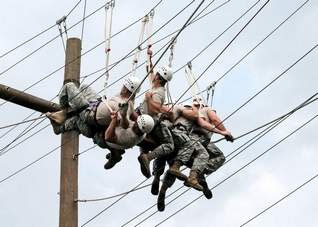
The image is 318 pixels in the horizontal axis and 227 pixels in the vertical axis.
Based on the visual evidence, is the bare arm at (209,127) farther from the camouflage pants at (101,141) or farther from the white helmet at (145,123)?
the camouflage pants at (101,141)

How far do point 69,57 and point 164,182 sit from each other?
7.82 ft

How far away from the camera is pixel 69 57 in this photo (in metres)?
14.5

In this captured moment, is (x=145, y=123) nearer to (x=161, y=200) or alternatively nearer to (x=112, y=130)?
(x=112, y=130)

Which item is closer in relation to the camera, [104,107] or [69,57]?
[104,107]

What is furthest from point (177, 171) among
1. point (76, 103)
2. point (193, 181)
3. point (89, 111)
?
point (76, 103)

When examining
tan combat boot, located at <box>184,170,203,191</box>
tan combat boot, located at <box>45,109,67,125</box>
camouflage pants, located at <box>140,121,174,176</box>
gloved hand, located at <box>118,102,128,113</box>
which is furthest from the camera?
tan combat boot, located at <box>45,109,67,125</box>

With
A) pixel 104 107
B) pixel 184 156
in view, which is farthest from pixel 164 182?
pixel 104 107

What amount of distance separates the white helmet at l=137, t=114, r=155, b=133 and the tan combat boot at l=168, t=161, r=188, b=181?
2.31 feet

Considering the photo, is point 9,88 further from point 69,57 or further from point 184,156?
point 184,156

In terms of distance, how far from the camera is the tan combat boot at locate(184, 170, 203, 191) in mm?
13414

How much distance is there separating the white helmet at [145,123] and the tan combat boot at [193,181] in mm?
864

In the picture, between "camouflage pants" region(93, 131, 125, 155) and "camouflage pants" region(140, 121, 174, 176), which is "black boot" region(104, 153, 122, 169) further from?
"camouflage pants" region(140, 121, 174, 176)

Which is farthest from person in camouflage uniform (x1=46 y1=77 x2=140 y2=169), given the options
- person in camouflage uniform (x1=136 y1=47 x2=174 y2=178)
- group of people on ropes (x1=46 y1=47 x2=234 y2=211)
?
person in camouflage uniform (x1=136 y1=47 x2=174 y2=178)

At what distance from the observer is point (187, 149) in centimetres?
1379
